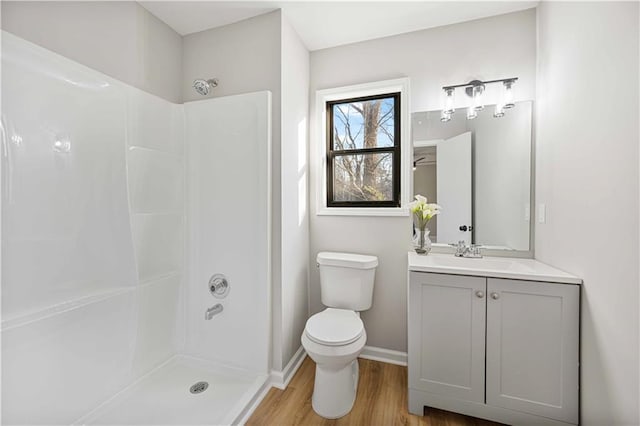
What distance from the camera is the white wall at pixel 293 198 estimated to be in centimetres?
176

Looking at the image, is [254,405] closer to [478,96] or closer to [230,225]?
[230,225]

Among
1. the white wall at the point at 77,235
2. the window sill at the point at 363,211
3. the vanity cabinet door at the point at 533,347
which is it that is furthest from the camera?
the window sill at the point at 363,211

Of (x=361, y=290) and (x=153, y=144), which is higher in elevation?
(x=153, y=144)

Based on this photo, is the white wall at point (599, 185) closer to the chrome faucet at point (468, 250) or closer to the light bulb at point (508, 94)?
the light bulb at point (508, 94)

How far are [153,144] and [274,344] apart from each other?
5.04ft

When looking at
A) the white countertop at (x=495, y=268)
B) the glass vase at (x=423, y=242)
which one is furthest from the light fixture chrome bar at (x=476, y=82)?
the white countertop at (x=495, y=268)

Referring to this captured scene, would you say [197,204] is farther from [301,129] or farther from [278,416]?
[278,416]

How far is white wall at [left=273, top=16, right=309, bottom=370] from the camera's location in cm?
176

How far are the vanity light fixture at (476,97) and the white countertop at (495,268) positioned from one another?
3.16 ft

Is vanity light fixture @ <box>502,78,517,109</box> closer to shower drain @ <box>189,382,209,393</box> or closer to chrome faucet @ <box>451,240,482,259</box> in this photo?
chrome faucet @ <box>451,240,482,259</box>

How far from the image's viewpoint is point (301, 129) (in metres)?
2.05

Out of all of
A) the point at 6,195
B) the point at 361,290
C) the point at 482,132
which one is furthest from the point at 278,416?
the point at 482,132

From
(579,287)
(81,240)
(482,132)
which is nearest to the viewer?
(579,287)

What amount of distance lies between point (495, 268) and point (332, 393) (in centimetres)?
114
